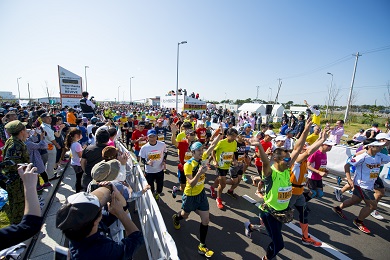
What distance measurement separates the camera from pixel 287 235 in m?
4.27

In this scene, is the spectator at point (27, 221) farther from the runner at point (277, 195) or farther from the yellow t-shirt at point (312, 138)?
the yellow t-shirt at point (312, 138)

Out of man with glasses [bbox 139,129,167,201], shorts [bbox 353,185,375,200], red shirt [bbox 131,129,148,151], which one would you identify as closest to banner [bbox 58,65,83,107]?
red shirt [bbox 131,129,148,151]

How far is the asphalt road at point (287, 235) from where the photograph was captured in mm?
3744

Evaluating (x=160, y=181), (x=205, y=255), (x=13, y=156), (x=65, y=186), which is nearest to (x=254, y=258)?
(x=205, y=255)

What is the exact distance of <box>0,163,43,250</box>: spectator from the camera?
1.52m

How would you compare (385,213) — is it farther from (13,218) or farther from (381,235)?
(13,218)

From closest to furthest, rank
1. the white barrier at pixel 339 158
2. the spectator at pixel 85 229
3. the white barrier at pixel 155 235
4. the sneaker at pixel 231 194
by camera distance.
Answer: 1. the spectator at pixel 85 229
2. the white barrier at pixel 155 235
3. the sneaker at pixel 231 194
4. the white barrier at pixel 339 158

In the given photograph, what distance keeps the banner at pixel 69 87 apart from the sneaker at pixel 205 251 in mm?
16821

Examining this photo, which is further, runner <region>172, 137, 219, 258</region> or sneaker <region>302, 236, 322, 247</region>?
sneaker <region>302, 236, 322, 247</region>

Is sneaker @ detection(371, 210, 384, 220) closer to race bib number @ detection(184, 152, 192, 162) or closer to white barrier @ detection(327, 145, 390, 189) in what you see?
white barrier @ detection(327, 145, 390, 189)

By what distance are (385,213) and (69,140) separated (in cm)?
854

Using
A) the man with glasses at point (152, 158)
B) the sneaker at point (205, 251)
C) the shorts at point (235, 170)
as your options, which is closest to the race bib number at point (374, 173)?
the shorts at point (235, 170)

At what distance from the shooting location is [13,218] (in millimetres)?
3395

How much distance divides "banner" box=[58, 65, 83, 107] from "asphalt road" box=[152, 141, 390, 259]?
14.8m
